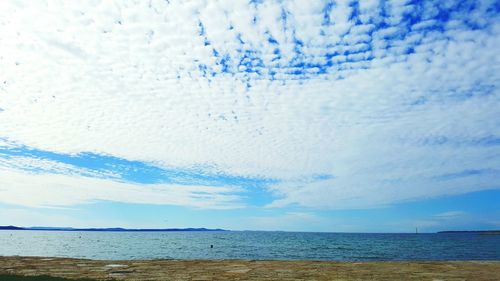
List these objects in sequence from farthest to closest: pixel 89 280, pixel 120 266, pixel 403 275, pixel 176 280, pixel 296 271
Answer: pixel 120 266, pixel 296 271, pixel 403 275, pixel 176 280, pixel 89 280

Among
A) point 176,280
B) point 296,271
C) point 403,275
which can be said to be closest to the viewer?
point 176,280

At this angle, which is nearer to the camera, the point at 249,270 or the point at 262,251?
the point at 249,270

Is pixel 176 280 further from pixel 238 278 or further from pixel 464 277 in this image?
pixel 464 277

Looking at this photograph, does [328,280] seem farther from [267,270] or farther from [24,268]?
[24,268]

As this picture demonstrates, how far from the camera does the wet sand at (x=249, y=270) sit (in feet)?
46.7

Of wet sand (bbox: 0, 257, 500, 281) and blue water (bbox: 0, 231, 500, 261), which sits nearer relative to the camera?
wet sand (bbox: 0, 257, 500, 281)

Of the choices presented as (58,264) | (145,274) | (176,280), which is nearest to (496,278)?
(176,280)

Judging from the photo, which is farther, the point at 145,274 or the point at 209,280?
the point at 145,274

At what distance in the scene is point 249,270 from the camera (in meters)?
16.3

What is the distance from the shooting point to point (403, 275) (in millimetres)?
14867

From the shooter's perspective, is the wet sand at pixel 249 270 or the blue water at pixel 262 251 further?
the blue water at pixel 262 251

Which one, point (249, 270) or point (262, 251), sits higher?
point (249, 270)

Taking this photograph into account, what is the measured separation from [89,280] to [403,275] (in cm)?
1120

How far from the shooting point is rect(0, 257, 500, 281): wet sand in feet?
46.7
